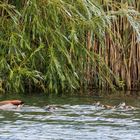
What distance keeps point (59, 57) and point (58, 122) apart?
4.66m

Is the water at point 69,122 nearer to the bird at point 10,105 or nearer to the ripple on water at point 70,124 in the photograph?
the ripple on water at point 70,124

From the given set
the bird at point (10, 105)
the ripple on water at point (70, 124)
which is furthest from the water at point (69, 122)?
the bird at point (10, 105)

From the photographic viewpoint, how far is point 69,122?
1199 centimetres

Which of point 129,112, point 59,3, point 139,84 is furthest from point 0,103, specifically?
point 139,84

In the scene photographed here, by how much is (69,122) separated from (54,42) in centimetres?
456

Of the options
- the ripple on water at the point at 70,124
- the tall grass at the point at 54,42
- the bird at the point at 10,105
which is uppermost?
the tall grass at the point at 54,42

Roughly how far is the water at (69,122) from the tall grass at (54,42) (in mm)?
1313

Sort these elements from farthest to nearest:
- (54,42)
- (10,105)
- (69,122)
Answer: (54,42), (10,105), (69,122)

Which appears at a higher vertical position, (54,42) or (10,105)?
(54,42)

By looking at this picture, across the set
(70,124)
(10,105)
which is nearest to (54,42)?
(10,105)

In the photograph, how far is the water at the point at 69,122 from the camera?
10805mm

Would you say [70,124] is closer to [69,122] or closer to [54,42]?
[69,122]

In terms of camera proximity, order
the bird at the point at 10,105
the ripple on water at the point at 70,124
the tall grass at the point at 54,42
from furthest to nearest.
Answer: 1. the tall grass at the point at 54,42
2. the bird at the point at 10,105
3. the ripple on water at the point at 70,124

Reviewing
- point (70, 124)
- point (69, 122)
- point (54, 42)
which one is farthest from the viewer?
point (54, 42)
